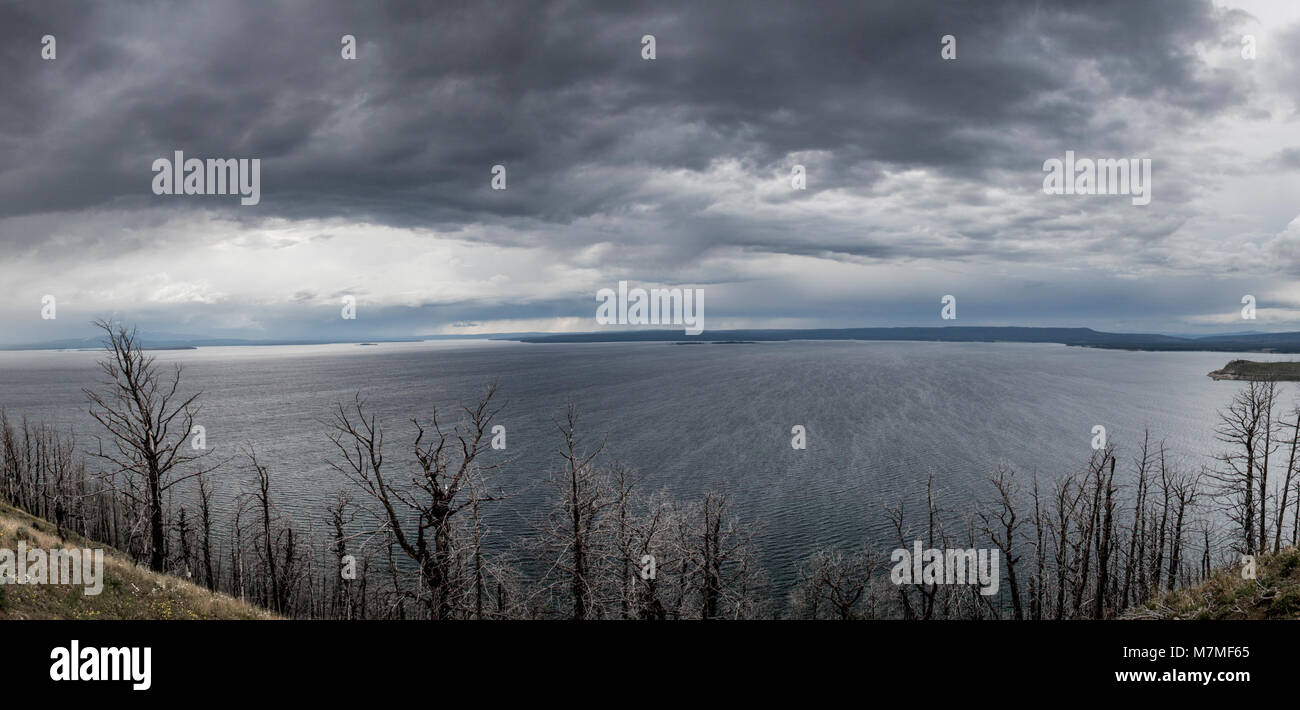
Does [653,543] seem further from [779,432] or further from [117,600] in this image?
[779,432]

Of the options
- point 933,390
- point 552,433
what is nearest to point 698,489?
point 552,433

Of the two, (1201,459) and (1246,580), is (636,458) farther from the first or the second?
(1201,459)

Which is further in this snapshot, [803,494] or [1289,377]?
[1289,377]

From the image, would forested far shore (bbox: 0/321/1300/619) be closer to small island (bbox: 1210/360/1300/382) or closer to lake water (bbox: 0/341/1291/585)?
lake water (bbox: 0/341/1291/585)

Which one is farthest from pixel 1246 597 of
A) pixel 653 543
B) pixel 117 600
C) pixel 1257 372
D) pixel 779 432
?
pixel 1257 372

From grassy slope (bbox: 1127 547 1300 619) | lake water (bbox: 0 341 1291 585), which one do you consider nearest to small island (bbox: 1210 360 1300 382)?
lake water (bbox: 0 341 1291 585)
